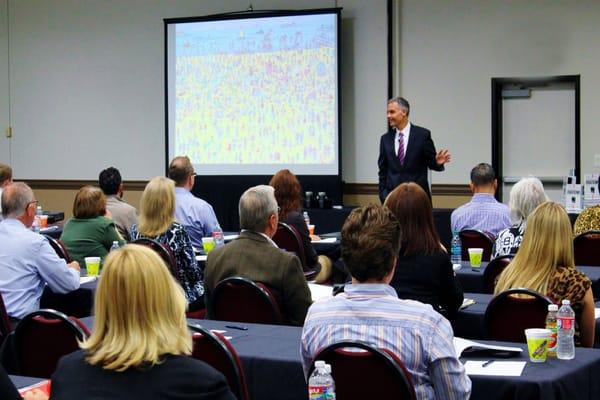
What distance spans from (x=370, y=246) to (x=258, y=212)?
5.97 ft

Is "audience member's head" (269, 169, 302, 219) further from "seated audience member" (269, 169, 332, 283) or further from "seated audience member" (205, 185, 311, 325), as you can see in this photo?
"seated audience member" (205, 185, 311, 325)

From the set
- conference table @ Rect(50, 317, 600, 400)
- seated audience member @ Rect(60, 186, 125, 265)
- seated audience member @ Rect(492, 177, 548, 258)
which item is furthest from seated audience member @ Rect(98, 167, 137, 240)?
conference table @ Rect(50, 317, 600, 400)

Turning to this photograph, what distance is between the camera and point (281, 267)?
4.55 meters

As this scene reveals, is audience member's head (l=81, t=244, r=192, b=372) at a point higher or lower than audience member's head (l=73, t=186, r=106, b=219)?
lower

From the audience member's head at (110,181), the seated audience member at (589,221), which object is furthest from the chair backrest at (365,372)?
the audience member's head at (110,181)

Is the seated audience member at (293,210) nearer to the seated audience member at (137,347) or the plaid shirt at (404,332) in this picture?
the plaid shirt at (404,332)

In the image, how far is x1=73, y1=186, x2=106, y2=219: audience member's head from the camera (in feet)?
21.1

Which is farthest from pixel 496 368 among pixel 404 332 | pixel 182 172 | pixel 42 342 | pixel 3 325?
pixel 182 172

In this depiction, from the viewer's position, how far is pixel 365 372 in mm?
2947

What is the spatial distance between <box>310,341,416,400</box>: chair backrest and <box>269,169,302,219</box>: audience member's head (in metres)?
4.12

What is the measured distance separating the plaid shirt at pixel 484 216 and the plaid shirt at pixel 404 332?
4371mm

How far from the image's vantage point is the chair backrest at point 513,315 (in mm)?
4016

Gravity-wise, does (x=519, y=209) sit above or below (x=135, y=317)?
above

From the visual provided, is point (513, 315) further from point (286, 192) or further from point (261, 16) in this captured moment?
point (261, 16)
